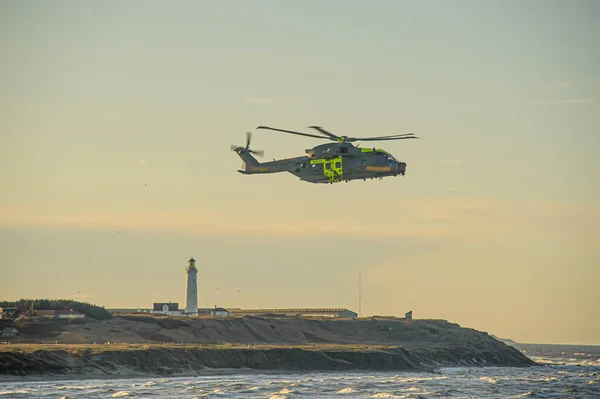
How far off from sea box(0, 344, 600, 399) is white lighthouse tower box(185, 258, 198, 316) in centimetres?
3763

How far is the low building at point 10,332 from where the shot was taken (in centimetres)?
10151

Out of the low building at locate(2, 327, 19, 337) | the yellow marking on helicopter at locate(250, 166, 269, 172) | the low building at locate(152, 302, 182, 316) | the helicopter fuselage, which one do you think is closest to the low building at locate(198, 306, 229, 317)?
the low building at locate(152, 302, 182, 316)

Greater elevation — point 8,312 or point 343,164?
point 343,164

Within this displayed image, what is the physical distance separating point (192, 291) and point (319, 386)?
53237 millimetres

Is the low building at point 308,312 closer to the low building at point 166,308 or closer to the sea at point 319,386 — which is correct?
the low building at point 166,308

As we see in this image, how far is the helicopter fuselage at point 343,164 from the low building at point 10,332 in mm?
39219

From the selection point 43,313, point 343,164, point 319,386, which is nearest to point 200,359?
point 319,386

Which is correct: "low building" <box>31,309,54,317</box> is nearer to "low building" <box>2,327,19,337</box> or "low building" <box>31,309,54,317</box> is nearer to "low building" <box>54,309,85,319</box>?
"low building" <box>54,309,85,319</box>

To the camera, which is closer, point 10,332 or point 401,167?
point 401,167

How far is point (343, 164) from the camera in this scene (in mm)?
74562

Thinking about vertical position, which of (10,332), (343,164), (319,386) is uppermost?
(343,164)

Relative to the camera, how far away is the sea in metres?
73.3

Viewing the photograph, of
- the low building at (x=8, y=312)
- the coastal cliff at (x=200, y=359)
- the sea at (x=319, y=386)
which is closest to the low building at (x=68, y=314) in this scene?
the low building at (x=8, y=312)

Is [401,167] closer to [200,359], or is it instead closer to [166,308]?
[200,359]
